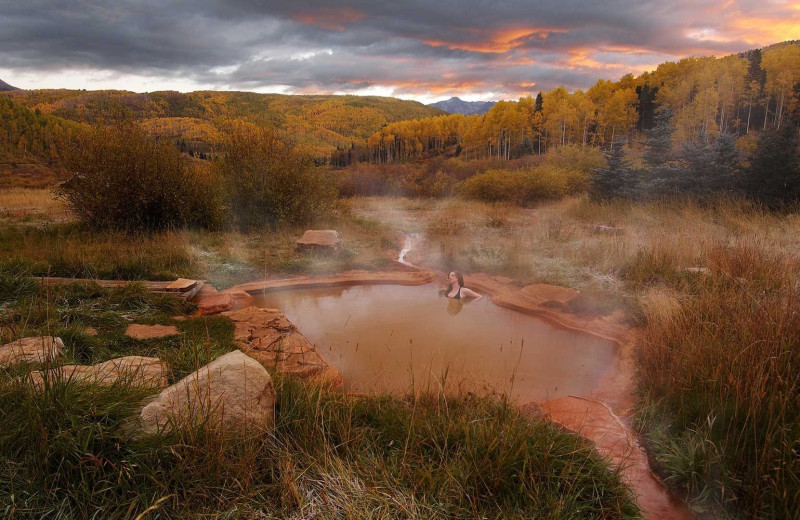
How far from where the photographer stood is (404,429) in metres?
2.56

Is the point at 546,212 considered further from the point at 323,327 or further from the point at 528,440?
the point at 528,440

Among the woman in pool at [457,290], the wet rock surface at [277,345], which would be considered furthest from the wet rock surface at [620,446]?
→ the woman in pool at [457,290]

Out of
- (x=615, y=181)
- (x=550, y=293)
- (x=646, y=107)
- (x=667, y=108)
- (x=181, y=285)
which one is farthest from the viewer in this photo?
(x=646, y=107)

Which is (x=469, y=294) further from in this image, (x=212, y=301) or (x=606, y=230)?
(x=606, y=230)

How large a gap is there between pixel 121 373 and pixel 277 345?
2.00 metres

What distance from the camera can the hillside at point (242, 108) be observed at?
1278 centimetres

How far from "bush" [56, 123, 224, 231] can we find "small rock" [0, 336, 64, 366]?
22.1 feet

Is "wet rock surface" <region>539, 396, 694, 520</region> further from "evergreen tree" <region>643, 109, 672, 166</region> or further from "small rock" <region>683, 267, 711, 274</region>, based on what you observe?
"evergreen tree" <region>643, 109, 672, 166</region>

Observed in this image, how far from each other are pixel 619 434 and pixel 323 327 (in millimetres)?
3518

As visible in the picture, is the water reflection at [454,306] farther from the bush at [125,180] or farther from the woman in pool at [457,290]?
the bush at [125,180]

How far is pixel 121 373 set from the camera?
2.59 metres

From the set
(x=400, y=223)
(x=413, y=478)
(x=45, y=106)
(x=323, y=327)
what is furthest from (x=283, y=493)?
(x=45, y=106)

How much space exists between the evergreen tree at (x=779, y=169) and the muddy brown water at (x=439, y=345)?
8.55m

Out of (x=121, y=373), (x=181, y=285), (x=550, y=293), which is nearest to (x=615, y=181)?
(x=550, y=293)
